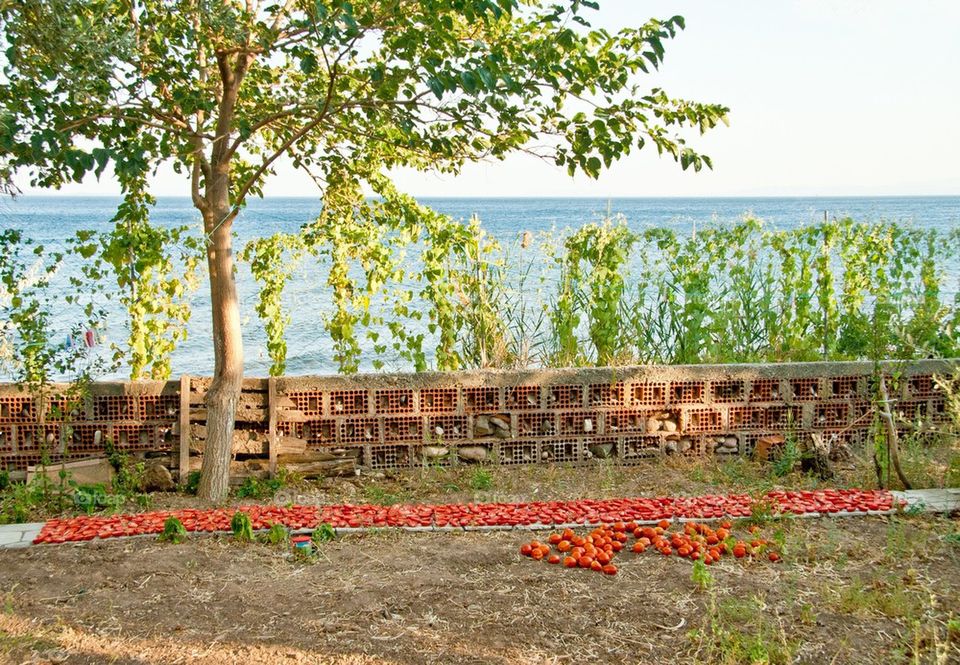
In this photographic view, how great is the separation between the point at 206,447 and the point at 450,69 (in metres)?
2.88

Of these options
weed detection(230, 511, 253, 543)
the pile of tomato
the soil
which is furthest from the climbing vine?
the pile of tomato

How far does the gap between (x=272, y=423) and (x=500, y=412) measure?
4.99 feet

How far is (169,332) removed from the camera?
7.15 meters

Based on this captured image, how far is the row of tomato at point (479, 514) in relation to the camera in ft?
14.8

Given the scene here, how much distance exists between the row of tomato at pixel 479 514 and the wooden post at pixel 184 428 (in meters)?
0.82

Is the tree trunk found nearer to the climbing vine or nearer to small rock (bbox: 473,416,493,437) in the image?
the climbing vine

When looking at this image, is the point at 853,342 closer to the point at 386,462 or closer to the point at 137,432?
the point at 386,462

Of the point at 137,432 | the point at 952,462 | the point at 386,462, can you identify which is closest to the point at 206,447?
the point at 137,432

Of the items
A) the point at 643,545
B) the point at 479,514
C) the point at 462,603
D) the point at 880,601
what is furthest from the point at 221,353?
the point at 880,601

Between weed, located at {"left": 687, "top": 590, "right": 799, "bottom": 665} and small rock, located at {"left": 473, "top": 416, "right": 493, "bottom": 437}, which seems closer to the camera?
weed, located at {"left": 687, "top": 590, "right": 799, "bottom": 665}

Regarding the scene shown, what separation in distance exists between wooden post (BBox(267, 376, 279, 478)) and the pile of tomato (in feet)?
7.62

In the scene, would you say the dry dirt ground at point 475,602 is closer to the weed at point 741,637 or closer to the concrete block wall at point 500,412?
the weed at point 741,637

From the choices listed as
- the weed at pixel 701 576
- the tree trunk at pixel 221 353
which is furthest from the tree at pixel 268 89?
the weed at pixel 701 576

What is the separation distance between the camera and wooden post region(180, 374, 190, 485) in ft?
19.1
